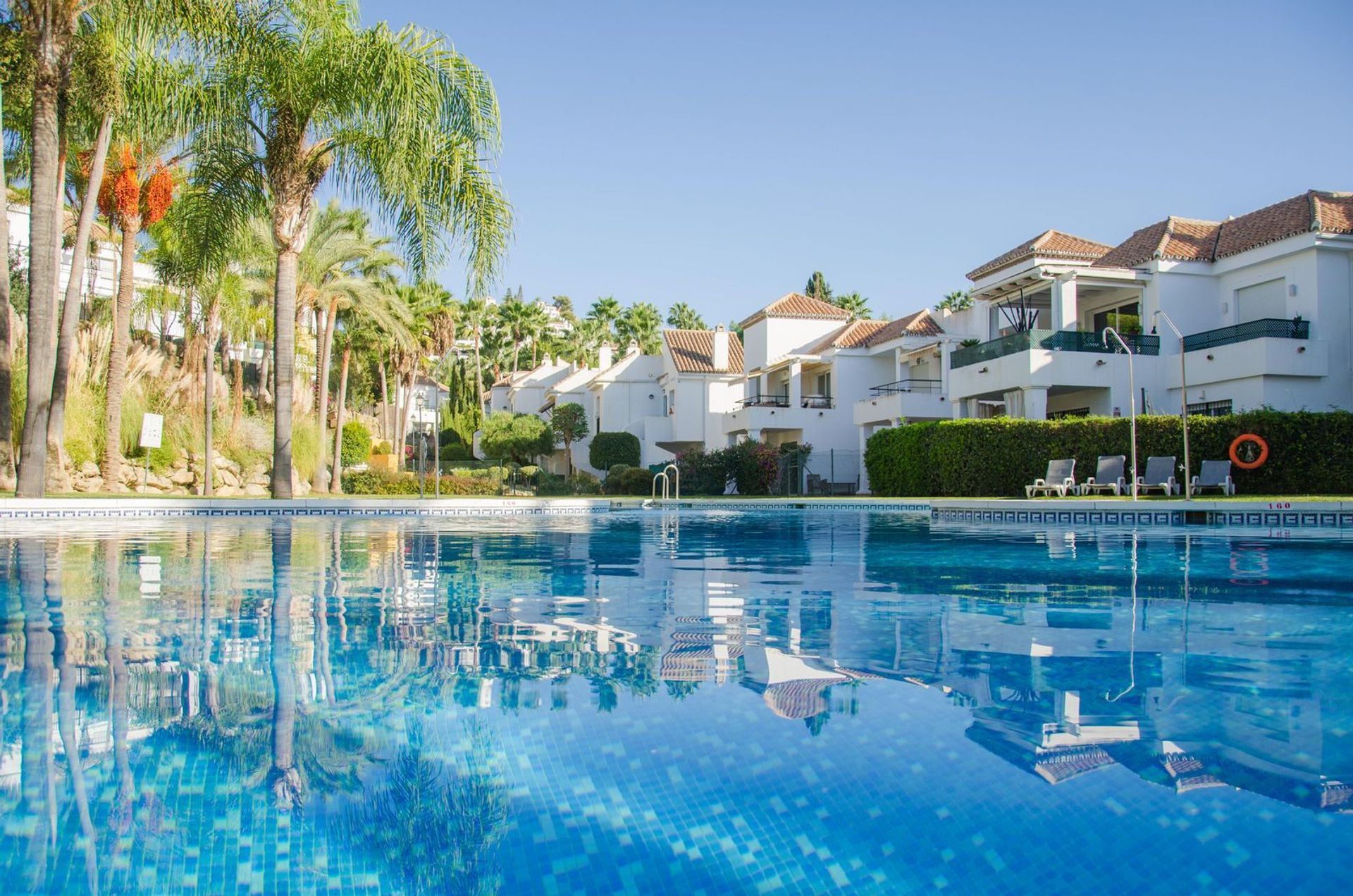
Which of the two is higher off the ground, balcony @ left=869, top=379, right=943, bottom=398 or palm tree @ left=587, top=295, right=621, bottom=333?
palm tree @ left=587, top=295, right=621, bottom=333

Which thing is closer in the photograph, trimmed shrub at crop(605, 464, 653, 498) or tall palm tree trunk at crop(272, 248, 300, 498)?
tall palm tree trunk at crop(272, 248, 300, 498)

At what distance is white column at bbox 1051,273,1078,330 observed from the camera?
90.7ft

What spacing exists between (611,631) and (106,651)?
2.74m

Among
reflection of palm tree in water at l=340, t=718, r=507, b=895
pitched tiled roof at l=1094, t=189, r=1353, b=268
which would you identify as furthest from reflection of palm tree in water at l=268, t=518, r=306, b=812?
pitched tiled roof at l=1094, t=189, r=1353, b=268

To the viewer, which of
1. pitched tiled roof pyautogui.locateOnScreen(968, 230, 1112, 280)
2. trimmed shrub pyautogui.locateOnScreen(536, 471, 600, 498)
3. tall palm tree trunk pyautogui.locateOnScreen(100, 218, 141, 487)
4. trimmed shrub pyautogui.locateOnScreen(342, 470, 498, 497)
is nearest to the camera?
tall palm tree trunk pyautogui.locateOnScreen(100, 218, 141, 487)

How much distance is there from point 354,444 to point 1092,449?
1163 inches

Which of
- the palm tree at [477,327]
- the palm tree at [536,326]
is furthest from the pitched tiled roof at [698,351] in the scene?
the palm tree at [536,326]

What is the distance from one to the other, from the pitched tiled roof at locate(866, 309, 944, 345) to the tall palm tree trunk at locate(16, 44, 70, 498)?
27.2 metres

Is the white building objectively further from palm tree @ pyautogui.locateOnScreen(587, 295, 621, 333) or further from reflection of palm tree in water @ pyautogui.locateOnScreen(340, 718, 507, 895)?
palm tree @ pyautogui.locateOnScreen(587, 295, 621, 333)

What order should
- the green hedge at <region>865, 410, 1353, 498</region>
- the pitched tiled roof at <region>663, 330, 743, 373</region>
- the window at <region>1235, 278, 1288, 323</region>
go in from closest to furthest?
the green hedge at <region>865, 410, 1353, 498</region> → the window at <region>1235, 278, 1288, 323</region> → the pitched tiled roof at <region>663, 330, 743, 373</region>

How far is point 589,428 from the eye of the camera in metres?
52.8

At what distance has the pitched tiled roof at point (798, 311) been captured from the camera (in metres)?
41.8

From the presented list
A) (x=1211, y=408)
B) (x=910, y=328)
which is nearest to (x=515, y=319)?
(x=910, y=328)

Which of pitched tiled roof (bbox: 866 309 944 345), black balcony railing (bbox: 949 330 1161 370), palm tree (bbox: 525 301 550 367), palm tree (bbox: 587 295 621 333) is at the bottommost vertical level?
black balcony railing (bbox: 949 330 1161 370)
